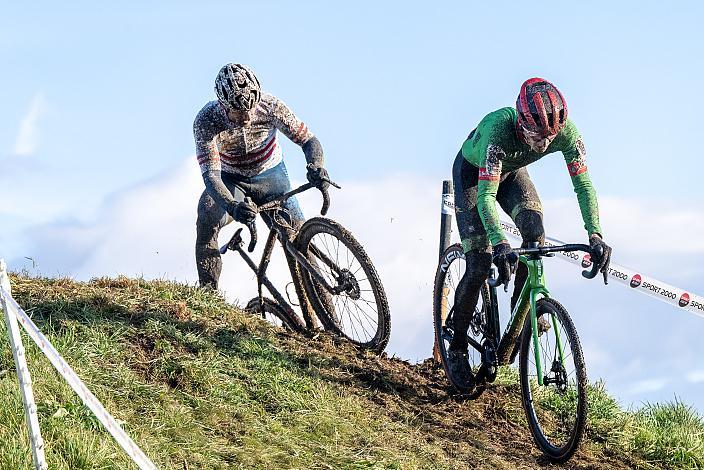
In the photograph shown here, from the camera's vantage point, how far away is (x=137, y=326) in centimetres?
842

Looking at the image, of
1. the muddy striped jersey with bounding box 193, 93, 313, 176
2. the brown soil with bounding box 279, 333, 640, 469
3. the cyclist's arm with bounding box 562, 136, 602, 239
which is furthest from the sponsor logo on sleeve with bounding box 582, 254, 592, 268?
the muddy striped jersey with bounding box 193, 93, 313, 176

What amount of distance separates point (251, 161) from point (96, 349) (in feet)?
9.82

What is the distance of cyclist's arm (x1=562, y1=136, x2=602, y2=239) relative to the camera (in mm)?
8023

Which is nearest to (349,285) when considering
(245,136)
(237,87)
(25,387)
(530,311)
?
(530,311)

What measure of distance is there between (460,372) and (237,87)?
3400mm

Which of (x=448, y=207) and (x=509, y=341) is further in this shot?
(x=448, y=207)

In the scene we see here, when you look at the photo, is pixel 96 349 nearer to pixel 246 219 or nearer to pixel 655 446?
pixel 246 219

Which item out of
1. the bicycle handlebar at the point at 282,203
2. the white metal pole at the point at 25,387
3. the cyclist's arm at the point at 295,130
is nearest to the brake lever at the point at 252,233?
the bicycle handlebar at the point at 282,203

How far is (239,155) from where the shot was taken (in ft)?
32.6

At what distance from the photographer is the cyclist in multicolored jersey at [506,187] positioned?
25.3 feet

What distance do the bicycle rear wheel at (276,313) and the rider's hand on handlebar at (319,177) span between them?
149 centimetres

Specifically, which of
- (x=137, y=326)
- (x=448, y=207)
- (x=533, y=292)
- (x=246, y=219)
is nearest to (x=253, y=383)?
(x=137, y=326)

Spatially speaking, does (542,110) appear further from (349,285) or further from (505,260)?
(349,285)

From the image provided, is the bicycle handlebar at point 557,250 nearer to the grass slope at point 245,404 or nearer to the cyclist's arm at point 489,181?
the cyclist's arm at point 489,181
